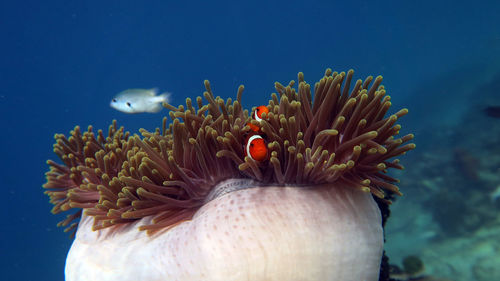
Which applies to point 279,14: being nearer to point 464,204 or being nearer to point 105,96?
point 105,96

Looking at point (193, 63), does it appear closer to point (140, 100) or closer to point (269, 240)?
point (140, 100)

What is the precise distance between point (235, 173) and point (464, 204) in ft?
22.1

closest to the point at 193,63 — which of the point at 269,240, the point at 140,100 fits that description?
the point at 140,100

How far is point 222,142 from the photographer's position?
173 cm

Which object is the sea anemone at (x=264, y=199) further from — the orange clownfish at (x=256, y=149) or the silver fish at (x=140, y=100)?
the silver fish at (x=140, y=100)

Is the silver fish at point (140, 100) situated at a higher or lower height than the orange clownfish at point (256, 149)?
higher

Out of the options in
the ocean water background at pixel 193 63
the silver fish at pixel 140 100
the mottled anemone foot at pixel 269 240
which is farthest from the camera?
the ocean water background at pixel 193 63

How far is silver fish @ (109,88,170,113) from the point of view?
5082 millimetres

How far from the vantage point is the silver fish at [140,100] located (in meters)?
5.08

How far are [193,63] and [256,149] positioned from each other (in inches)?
1624

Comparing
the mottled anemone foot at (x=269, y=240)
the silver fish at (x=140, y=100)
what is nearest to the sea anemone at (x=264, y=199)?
the mottled anemone foot at (x=269, y=240)

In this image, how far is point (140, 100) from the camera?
5.13 m

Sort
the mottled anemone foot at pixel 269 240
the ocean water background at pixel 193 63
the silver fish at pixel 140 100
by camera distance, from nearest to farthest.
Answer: the mottled anemone foot at pixel 269 240 → the silver fish at pixel 140 100 → the ocean water background at pixel 193 63

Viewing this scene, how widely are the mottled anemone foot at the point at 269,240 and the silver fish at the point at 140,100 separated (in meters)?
3.54
